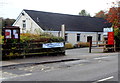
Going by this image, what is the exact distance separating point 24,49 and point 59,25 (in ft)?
67.9

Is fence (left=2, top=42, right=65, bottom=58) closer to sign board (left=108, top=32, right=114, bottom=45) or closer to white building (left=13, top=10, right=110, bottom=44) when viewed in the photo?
sign board (left=108, top=32, right=114, bottom=45)

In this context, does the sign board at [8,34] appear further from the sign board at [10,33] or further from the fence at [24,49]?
the fence at [24,49]

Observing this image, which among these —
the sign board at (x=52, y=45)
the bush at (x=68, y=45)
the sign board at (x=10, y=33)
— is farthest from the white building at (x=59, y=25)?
the sign board at (x=10, y=33)

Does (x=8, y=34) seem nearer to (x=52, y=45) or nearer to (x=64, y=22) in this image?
(x=52, y=45)

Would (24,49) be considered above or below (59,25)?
below

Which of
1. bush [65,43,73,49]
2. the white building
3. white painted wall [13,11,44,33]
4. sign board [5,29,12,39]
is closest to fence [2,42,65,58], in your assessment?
sign board [5,29,12,39]

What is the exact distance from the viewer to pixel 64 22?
3750cm

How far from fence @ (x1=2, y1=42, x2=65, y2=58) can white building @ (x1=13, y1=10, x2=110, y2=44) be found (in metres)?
14.5

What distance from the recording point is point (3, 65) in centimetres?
1209

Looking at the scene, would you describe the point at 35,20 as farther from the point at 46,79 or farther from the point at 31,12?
the point at 46,79

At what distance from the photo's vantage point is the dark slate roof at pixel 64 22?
34.3m

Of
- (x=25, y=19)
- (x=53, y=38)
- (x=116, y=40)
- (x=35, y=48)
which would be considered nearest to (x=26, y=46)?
(x=35, y=48)

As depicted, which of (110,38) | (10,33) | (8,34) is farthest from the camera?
(110,38)

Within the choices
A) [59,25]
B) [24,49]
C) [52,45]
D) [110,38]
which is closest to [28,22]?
[59,25]
